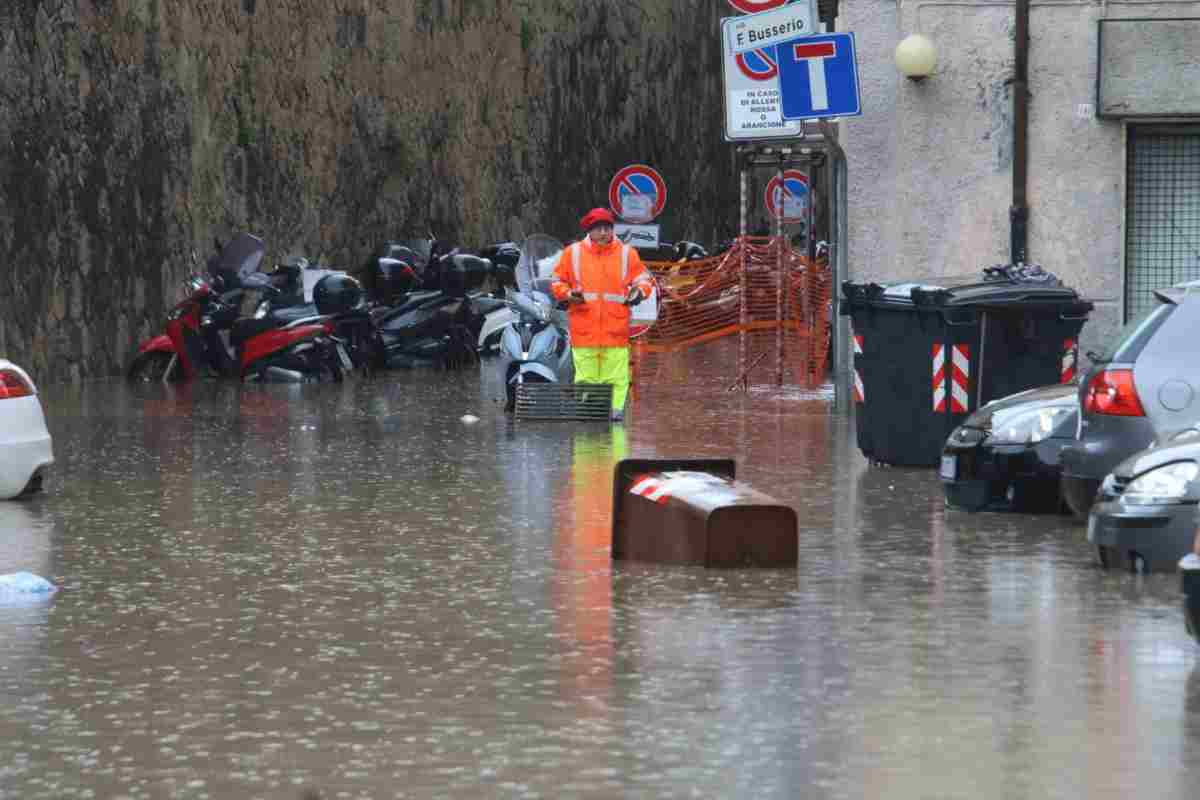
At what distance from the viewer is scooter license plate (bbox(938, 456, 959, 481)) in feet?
44.1

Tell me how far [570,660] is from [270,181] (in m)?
25.4

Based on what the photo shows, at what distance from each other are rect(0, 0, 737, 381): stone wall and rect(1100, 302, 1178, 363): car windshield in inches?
658

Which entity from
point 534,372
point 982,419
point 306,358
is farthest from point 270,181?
point 982,419

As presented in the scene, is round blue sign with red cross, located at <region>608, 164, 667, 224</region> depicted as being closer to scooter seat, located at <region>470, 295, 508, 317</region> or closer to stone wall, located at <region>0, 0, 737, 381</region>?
scooter seat, located at <region>470, 295, 508, 317</region>

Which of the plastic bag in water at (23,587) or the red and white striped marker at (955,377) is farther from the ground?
the red and white striped marker at (955,377)

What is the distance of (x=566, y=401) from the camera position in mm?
20234

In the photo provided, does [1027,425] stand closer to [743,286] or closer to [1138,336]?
[1138,336]

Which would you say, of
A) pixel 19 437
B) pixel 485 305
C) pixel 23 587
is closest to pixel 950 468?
pixel 19 437

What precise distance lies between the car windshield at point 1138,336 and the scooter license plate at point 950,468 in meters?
1.58

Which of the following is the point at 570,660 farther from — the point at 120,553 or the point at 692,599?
the point at 120,553

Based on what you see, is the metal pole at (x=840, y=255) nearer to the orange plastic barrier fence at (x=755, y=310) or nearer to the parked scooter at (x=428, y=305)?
the orange plastic barrier fence at (x=755, y=310)

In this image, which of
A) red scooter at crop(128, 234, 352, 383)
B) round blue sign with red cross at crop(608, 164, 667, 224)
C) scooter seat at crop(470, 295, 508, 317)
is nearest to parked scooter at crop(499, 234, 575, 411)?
red scooter at crop(128, 234, 352, 383)

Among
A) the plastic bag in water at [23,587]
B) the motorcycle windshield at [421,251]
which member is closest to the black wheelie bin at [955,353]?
the plastic bag in water at [23,587]

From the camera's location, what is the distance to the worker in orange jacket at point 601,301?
20.1 meters
